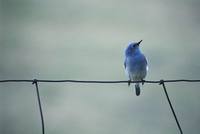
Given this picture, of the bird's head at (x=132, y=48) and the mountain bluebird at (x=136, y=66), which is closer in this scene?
the mountain bluebird at (x=136, y=66)

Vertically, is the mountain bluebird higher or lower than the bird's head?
lower

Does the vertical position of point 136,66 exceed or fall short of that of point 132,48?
it falls short

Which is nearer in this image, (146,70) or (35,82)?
(35,82)

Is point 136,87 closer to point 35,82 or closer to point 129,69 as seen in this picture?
point 129,69

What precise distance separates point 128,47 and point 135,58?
0.58 metres

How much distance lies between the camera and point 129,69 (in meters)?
8.62

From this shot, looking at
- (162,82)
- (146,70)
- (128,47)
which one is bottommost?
(162,82)

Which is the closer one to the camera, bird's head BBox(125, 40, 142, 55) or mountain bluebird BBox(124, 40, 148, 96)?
mountain bluebird BBox(124, 40, 148, 96)

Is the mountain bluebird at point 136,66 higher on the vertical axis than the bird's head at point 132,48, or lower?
lower

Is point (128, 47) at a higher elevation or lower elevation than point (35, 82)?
higher

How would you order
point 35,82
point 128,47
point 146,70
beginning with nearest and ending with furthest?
point 35,82
point 146,70
point 128,47

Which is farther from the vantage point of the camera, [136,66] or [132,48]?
[132,48]

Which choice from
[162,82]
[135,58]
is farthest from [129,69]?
[162,82]

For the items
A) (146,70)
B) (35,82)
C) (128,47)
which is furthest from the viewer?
(128,47)
